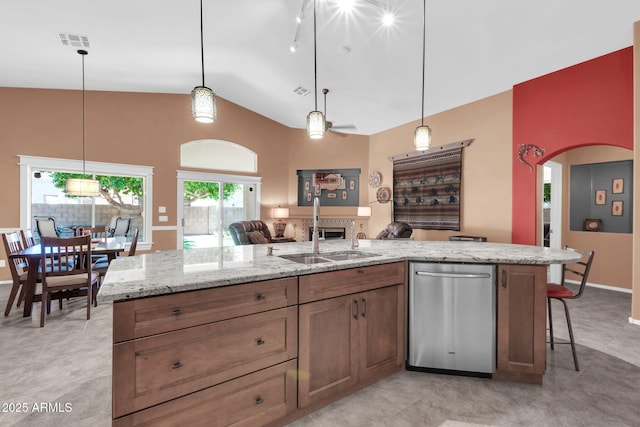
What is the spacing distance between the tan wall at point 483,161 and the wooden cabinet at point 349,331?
11.3 feet

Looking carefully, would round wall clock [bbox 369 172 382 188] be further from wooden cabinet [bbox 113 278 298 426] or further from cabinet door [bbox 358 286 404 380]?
wooden cabinet [bbox 113 278 298 426]

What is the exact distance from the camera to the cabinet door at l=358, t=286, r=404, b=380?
6.36 feet

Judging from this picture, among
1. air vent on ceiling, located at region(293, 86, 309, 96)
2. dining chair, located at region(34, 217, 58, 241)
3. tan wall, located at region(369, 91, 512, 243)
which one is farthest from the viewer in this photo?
air vent on ceiling, located at region(293, 86, 309, 96)

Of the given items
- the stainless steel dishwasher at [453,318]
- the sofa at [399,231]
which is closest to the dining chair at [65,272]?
the stainless steel dishwasher at [453,318]

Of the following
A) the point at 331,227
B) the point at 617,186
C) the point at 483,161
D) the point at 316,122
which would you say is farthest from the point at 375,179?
the point at 316,122

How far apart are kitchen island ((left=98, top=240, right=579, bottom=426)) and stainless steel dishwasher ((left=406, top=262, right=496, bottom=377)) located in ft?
0.22

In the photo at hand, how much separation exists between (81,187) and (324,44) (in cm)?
383

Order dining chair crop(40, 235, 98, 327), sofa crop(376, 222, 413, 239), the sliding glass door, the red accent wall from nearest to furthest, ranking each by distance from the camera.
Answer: dining chair crop(40, 235, 98, 327)
the red accent wall
sofa crop(376, 222, 413, 239)
the sliding glass door

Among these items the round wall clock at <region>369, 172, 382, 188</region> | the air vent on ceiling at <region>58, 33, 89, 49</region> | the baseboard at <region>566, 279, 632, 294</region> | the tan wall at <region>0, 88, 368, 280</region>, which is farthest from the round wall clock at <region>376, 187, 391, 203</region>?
the air vent on ceiling at <region>58, 33, 89, 49</region>

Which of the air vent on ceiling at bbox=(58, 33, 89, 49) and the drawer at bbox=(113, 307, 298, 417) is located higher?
the air vent on ceiling at bbox=(58, 33, 89, 49)

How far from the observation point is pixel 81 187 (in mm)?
4113

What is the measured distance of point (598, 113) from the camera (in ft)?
12.1

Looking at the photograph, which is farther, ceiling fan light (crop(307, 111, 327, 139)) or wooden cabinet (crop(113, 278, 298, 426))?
ceiling fan light (crop(307, 111, 327, 139))

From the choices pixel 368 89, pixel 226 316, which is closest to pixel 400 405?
pixel 226 316
